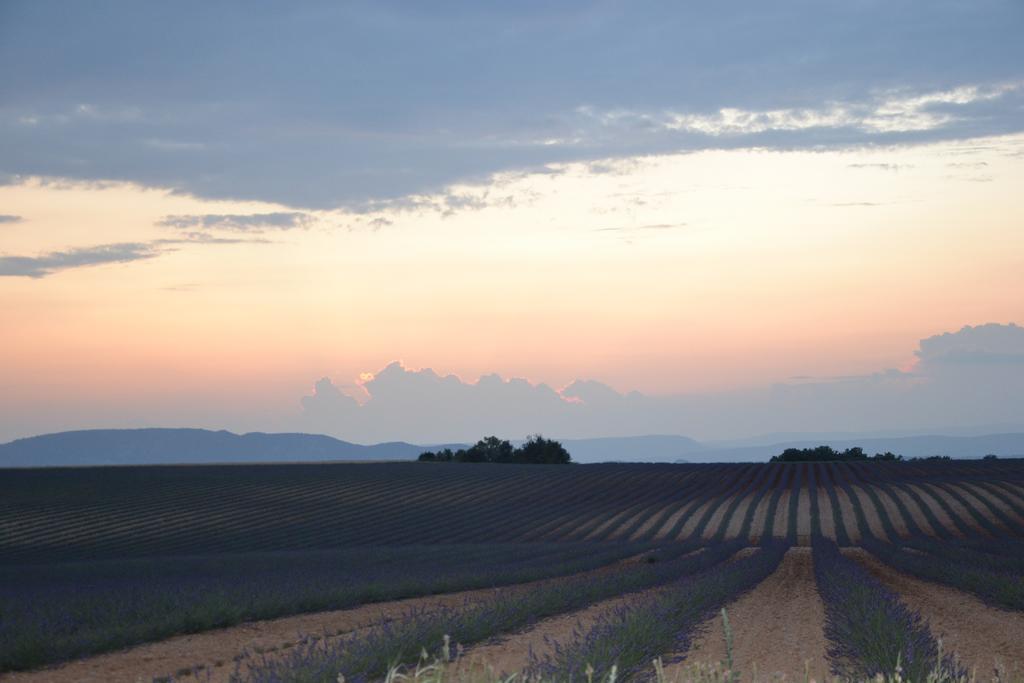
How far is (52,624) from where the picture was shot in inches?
541

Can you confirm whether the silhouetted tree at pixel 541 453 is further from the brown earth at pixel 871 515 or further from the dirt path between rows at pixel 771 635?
the dirt path between rows at pixel 771 635

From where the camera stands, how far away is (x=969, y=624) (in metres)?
15.4

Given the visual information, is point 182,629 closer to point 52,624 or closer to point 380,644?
point 52,624

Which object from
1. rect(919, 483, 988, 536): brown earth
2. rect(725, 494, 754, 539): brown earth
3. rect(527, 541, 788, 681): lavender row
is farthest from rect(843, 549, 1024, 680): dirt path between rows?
rect(919, 483, 988, 536): brown earth

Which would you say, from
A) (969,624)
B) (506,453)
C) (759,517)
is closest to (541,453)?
(506,453)

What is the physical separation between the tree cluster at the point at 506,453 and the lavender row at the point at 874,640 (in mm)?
85195

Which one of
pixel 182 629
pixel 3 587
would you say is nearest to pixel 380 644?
pixel 182 629

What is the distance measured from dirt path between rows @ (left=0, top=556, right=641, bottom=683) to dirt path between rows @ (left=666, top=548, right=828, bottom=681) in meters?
4.28

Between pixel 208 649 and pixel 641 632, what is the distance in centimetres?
615

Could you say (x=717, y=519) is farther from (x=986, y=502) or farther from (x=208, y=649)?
(x=208, y=649)

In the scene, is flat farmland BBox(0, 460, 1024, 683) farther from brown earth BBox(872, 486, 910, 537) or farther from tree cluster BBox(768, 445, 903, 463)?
tree cluster BBox(768, 445, 903, 463)

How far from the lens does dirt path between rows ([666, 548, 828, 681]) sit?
11.3m

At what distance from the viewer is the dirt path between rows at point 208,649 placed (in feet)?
37.7

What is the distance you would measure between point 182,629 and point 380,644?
531 cm
